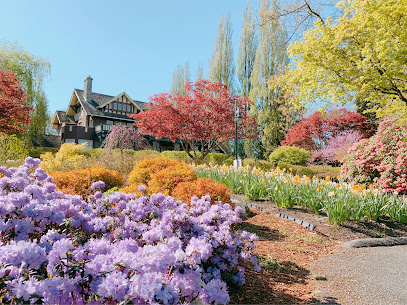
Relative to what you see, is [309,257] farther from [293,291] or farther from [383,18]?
[383,18]

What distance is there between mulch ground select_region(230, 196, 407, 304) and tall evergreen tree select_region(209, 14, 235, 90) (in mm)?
22303

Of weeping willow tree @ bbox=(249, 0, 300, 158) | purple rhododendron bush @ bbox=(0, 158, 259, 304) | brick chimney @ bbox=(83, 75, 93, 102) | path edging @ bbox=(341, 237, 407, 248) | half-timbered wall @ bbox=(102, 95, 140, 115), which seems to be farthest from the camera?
half-timbered wall @ bbox=(102, 95, 140, 115)

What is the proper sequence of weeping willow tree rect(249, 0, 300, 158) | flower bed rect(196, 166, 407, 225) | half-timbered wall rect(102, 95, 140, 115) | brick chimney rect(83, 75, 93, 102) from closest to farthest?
flower bed rect(196, 166, 407, 225), weeping willow tree rect(249, 0, 300, 158), brick chimney rect(83, 75, 93, 102), half-timbered wall rect(102, 95, 140, 115)

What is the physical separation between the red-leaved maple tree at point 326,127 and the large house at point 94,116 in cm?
1465

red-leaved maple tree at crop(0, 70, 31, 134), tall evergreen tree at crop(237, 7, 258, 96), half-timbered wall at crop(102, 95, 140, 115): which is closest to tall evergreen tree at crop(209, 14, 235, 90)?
tall evergreen tree at crop(237, 7, 258, 96)

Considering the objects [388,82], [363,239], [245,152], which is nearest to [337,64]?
[388,82]

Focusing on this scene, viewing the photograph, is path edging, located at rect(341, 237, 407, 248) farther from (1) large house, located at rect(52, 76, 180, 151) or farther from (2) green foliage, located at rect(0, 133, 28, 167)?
(1) large house, located at rect(52, 76, 180, 151)

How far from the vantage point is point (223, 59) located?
26594mm

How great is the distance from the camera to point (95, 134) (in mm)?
26297

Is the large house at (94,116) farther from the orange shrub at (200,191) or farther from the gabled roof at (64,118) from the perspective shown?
the orange shrub at (200,191)

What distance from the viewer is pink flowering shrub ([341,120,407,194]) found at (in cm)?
729

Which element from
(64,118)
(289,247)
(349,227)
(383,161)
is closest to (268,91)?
(383,161)

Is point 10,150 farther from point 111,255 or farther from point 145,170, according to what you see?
point 111,255

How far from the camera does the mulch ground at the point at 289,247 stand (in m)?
2.40
